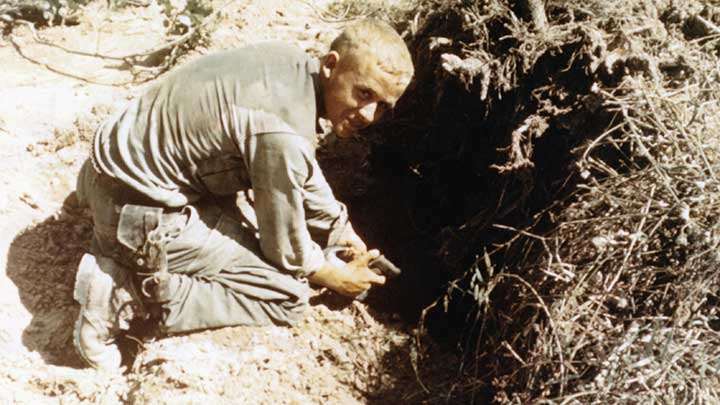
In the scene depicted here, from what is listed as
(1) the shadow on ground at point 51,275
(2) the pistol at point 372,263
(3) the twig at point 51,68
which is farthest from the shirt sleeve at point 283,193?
(3) the twig at point 51,68

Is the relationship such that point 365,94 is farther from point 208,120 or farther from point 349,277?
point 349,277

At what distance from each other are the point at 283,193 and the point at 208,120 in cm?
39

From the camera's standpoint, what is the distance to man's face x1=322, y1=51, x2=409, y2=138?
8.38ft

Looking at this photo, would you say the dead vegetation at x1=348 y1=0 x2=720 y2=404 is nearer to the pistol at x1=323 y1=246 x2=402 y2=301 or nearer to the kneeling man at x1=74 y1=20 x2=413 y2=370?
the pistol at x1=323 y1=246 x2=402 y2=301

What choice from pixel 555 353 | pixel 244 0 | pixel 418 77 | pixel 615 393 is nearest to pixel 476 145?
pixel 418 77

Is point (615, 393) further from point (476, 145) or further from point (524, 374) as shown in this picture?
point (476, 145)

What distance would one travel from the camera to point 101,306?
9.29ft

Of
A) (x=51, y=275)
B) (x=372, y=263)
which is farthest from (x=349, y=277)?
(x=51, y=275)

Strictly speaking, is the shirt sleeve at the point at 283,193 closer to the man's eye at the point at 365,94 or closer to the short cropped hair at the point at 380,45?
the man's eye at the point at 365,94

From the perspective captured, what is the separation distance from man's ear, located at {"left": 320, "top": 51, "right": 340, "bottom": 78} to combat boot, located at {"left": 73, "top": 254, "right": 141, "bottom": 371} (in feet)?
3.85

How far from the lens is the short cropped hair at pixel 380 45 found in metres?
2.54

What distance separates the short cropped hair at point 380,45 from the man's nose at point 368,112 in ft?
0.52

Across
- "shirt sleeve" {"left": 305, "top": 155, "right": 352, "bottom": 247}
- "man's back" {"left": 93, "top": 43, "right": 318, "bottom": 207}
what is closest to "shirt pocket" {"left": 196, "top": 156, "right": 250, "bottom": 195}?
"man's back" {"left": 93, "top": 43, "right": 318, "bottom": 207}

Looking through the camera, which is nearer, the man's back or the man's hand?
the man's back
